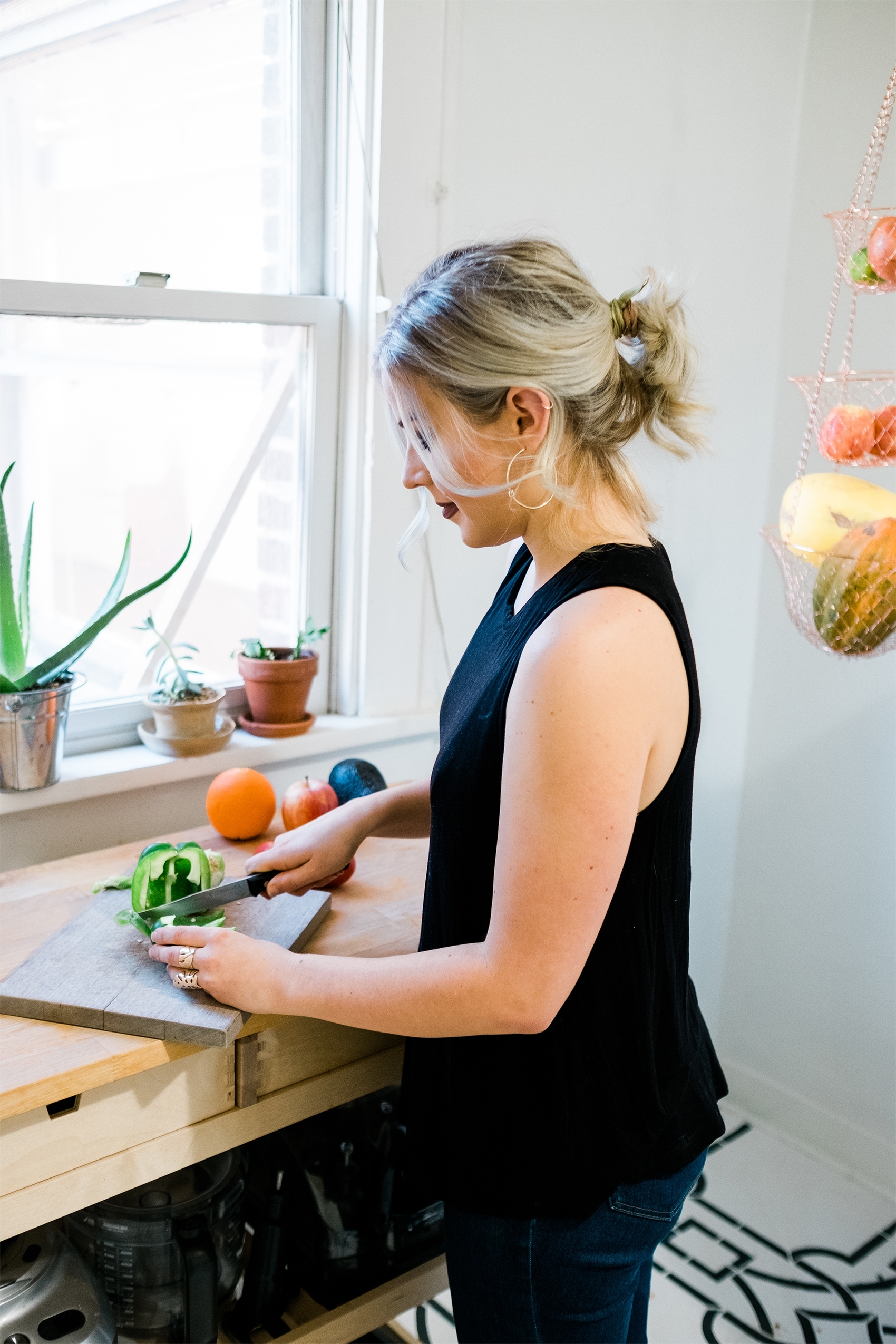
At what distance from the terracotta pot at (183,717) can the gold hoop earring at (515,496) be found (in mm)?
774

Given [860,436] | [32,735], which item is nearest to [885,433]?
[860,436]

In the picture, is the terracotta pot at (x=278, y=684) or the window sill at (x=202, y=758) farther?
the terracotta pot at (x=278, y=684)

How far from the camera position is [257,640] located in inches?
68.0

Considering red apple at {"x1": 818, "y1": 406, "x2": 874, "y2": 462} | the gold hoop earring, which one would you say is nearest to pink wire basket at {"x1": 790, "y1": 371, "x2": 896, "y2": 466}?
red apple at {"x1": 818, "y1": 406, "x2": 874, "y2": 462}

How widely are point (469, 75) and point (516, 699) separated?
3.94ft

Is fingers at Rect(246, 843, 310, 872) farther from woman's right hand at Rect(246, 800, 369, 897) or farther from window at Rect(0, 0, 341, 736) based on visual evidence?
window at Rect(0, 0, 341, 736)

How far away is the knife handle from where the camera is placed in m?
1.24

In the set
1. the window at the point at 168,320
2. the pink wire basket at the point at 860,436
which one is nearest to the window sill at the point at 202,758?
the window at the point at 168,320

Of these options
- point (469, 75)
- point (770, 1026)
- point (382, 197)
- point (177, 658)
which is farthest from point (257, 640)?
point (770, 1026)

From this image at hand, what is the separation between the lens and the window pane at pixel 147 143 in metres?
1.42

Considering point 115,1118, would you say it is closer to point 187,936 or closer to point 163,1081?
point 163,1081

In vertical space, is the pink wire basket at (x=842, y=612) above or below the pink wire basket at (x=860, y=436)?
below

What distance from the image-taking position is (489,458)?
0.94 metres

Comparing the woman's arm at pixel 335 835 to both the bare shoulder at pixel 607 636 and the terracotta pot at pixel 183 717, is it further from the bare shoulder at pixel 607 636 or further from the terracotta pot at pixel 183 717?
the bare shoulder at pixel 607 636
